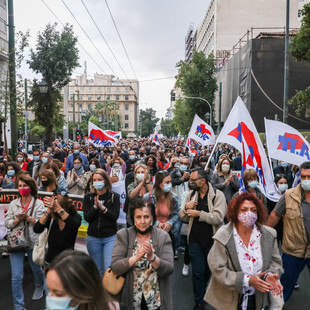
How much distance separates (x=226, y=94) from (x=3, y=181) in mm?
28078

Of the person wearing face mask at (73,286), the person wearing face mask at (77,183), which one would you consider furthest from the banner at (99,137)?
the person wearing face mask at (73,286)

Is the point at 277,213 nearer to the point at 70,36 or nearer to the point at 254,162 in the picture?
the point at 254,162

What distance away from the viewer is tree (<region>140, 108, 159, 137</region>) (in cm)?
12834

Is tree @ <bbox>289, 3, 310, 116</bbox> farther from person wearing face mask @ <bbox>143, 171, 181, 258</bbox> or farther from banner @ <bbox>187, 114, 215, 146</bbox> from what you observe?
person wearing face mask @ <bbox>143, 171, 181, 258</bbox>

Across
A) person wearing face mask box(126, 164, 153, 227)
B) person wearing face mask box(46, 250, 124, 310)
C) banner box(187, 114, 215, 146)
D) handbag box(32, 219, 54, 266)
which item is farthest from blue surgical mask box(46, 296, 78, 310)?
banner box(187, 114, 215, 146)

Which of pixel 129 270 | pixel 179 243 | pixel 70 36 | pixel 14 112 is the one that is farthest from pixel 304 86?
pixel 129 270

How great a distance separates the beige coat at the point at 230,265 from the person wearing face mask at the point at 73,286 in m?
1.33

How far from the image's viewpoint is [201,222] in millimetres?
4312

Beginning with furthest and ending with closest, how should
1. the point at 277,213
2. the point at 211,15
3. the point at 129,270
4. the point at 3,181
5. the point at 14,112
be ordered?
the point at 211,15, the point at 14,112, the point at 3,181, the point at 277,213, the point at 129,270

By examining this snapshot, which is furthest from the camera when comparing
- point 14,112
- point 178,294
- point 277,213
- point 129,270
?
point 14,112

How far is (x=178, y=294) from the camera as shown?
481cm

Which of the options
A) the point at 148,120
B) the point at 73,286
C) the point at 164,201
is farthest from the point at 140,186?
the point at 148,120

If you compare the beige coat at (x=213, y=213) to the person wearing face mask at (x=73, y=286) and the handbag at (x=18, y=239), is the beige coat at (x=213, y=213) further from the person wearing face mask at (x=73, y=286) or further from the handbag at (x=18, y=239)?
the person wearing face mask at (x=73, y=286)

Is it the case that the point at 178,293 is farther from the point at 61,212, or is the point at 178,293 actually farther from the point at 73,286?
the point at 73,286
